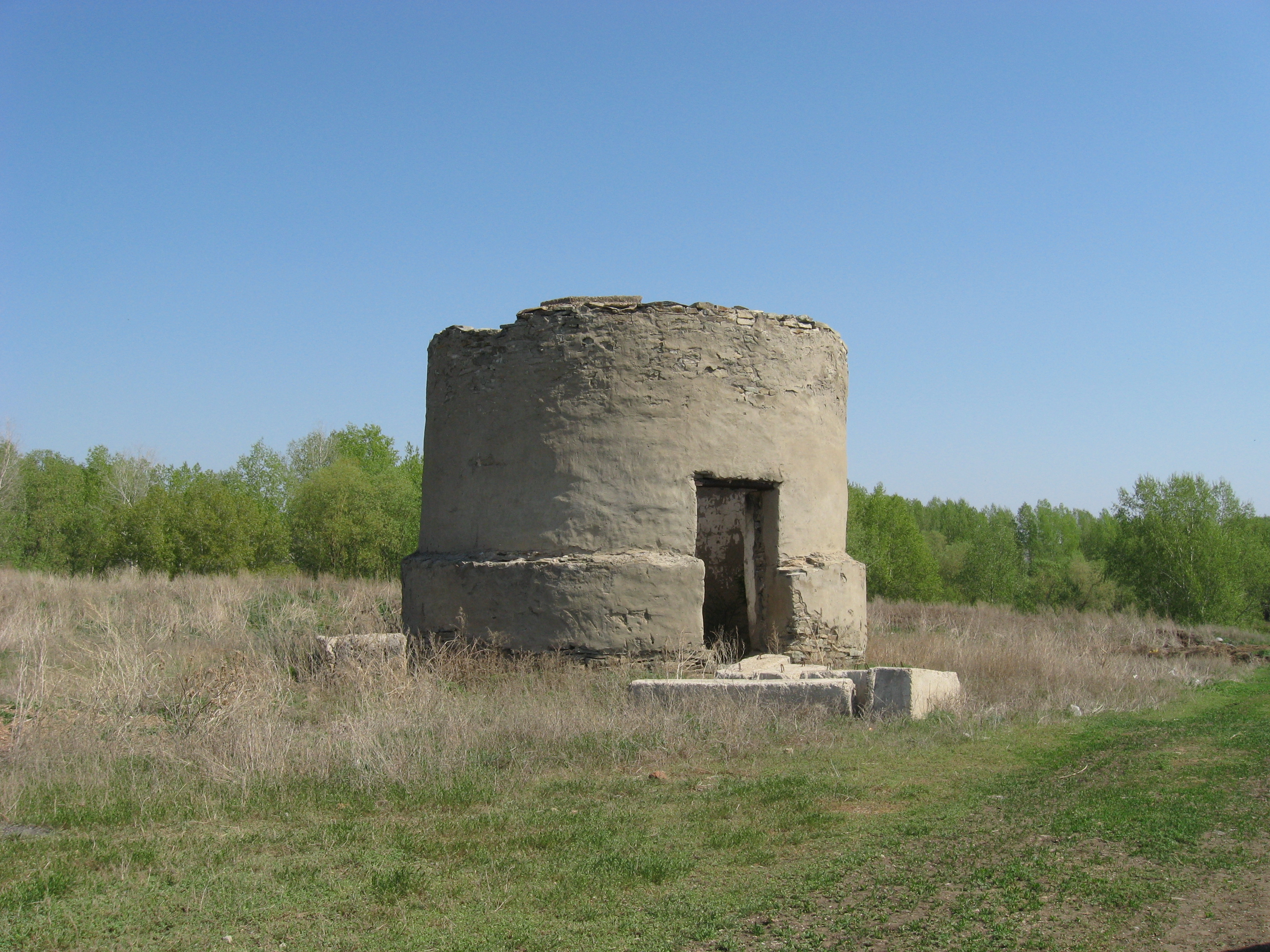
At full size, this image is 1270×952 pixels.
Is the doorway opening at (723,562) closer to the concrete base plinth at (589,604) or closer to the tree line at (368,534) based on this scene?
the concrete base plinth at (589,604)

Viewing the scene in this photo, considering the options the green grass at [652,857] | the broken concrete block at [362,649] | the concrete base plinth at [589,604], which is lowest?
the green grass at [652,857]

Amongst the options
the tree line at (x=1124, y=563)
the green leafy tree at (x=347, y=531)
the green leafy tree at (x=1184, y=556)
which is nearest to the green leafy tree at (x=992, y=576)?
the tree line at (x=1124, y=563)

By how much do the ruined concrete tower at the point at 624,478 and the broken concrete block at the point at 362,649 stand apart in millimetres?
342

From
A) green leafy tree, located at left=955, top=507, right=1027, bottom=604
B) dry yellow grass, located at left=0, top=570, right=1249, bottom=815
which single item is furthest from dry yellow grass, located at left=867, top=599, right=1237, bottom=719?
green leafy tree, located at left=955, top=507, right=1027, bottom=604

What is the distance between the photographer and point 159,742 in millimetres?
6012

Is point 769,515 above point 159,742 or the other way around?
above

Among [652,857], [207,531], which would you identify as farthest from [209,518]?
[652,857]

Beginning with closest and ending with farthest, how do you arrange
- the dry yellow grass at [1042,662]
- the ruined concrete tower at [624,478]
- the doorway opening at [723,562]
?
the dry yellow grass at [1042,662]
the ruined concrete tower at [624,478]
the doorway opening at [723,562]

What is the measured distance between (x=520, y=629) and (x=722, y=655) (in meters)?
1.93

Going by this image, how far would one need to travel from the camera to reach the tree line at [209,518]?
25.6 m

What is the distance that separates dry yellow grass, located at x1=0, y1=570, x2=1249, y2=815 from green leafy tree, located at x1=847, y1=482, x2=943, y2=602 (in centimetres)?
2154

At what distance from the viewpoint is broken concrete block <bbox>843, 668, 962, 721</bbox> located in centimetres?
735

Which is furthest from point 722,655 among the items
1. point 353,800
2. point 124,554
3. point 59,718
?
point 124,554

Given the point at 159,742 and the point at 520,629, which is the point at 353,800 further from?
the point at 520,629
